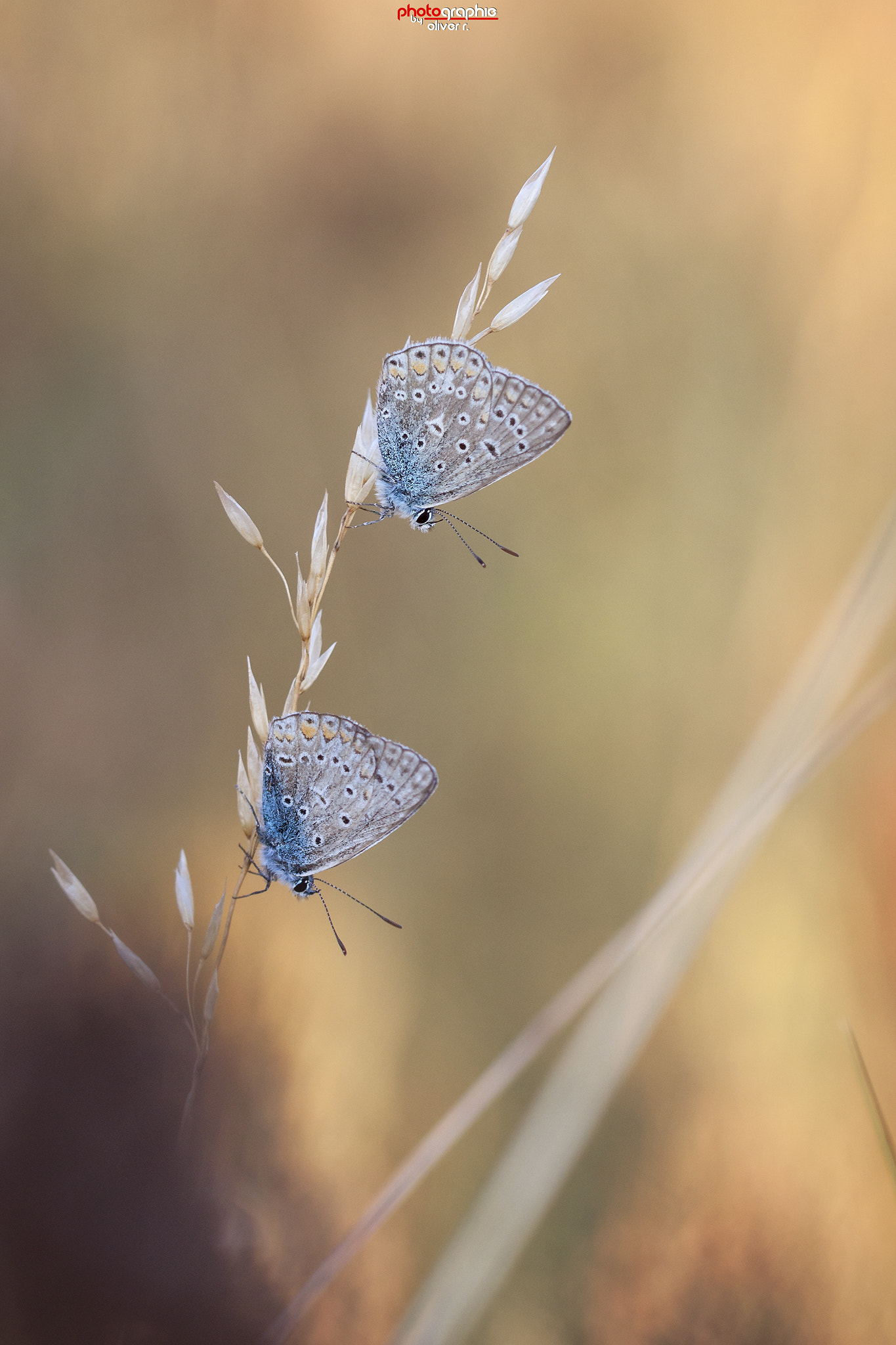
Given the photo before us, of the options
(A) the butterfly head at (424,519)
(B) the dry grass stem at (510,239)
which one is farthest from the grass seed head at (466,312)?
Result: (A) the butterfly head at (424,519)

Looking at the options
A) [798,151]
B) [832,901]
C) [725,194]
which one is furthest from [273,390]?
[832,901]

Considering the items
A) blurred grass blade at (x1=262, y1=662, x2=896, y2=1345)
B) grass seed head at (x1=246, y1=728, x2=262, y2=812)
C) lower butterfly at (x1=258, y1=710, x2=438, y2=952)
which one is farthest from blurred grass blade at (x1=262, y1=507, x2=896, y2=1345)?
grass seed head at (x1=246, y1=728, x2=262, y2=812)

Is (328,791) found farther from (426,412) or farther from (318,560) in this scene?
(426,412)

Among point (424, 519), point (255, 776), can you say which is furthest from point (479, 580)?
point (255, 776)

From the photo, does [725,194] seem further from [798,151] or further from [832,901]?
[832,901]

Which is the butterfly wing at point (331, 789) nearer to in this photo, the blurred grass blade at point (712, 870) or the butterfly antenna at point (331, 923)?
the blurred grass blade at point (712, 870)

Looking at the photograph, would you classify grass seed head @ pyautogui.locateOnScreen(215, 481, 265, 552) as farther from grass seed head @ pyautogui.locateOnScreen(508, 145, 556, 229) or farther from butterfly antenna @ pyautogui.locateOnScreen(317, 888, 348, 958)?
butterfly antenna @ pyautogui.locateOnScreen(317, 888, 348, 958)
